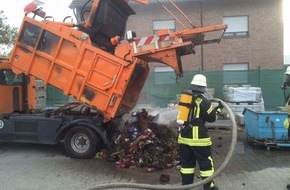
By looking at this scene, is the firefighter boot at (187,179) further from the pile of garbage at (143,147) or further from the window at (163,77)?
the window at (163,77)

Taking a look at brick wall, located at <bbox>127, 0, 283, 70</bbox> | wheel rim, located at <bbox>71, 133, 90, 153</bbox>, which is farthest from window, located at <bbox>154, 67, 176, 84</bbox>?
wheel rim, located at <bbox>71, 133, 90, 153</bbox>

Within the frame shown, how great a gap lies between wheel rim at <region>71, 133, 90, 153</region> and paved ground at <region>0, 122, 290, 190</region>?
29 centimetres

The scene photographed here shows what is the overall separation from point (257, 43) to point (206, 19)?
120 inches

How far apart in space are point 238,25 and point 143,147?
15.0m

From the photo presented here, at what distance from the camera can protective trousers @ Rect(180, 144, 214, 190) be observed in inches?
214

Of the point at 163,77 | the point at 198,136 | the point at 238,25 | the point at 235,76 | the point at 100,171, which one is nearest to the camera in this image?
the point at 198,136

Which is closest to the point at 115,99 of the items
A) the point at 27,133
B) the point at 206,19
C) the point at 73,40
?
the point at 73,40

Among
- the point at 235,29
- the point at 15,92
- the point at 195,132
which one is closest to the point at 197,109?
the point at 195,132

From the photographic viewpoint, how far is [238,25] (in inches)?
817

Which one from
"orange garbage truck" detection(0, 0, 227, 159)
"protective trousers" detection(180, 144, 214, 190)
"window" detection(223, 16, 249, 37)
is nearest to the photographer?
"protective trousers" detection(180, 144, 214, 190)

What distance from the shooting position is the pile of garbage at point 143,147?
7371 mm

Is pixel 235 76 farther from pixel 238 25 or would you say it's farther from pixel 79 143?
pixel 79 143

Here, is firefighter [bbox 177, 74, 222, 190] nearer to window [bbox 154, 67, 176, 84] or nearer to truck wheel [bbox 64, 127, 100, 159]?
truck wheel [bbox 64, 127, 100, 159]

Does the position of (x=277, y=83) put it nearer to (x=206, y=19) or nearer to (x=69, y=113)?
(x=206, y=19)
